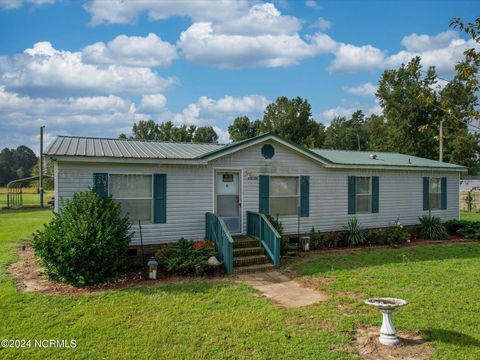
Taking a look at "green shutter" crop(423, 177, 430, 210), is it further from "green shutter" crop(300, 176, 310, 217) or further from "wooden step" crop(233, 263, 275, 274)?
"wooden step" crop(233, 263, 275, 274)

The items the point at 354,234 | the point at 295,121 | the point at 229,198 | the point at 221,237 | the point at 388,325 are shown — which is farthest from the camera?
the point at 295,121

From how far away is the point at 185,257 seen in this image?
888 centimetres

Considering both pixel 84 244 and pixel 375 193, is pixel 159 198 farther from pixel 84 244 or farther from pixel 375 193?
pixel 375 193

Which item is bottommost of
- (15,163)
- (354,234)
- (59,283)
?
(59,283)

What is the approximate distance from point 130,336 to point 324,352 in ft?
8.93

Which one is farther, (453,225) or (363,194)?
(453,225)

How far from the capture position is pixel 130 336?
538cm

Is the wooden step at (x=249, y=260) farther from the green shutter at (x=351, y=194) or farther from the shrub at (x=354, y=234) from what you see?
the green shutter at (x=351, y=194)

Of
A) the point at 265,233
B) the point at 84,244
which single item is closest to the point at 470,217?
the point at 265,233

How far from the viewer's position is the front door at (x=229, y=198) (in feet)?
35.5

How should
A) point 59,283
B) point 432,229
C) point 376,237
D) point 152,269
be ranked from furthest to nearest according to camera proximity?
point 432,229 → point 376,237 → point 152,269 → point 59,283

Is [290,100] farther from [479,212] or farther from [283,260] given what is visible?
[283,260]

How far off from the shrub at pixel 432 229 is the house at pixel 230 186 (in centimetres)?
75

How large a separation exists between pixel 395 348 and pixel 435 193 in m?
12.0
